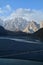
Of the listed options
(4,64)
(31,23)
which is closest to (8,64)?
(4,64)

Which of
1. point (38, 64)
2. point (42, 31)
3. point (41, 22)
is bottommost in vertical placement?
point (38, 64)

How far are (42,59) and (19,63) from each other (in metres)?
3.49

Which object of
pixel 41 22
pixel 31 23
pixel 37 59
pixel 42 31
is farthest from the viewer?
pixel 31 23

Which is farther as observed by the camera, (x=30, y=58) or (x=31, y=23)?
(x=31, y=23)

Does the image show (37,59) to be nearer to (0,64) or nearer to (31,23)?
(0,64)

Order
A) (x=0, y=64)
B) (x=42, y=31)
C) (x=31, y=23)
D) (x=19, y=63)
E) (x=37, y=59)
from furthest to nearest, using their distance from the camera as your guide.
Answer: (x=31, y=23) < (x=42, y=31) < (x=37, y=59) < (x=19, y=63) < (x=0, y=64)

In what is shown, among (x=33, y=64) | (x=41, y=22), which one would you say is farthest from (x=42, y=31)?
(x=33, y=64)

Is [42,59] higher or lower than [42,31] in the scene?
lower

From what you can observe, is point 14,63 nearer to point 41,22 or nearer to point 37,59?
point 37,59

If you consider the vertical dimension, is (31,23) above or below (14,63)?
above

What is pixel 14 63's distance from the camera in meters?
18.1

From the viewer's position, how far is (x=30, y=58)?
21.7 m

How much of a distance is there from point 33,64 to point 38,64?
42cm

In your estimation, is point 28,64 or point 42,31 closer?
point 28,64
